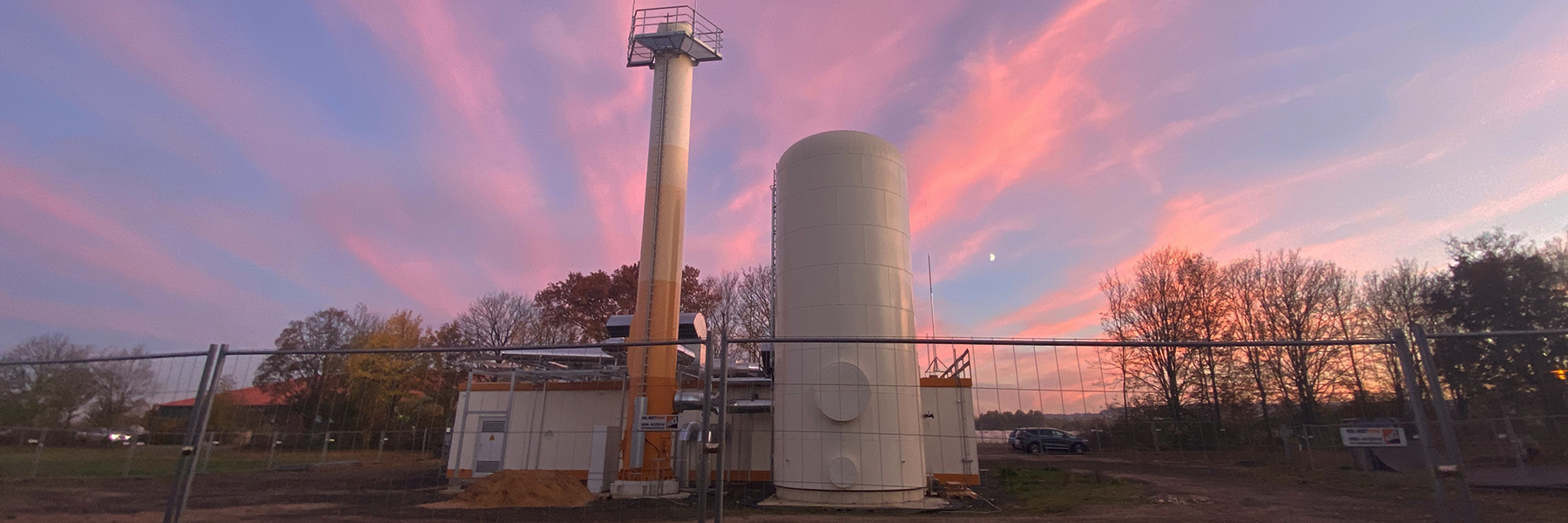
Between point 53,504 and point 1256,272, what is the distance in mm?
37245

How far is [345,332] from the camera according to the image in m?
37.6

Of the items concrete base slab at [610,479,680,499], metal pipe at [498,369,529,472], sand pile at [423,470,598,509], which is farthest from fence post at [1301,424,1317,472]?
metal pipe at [498,369,529,472]

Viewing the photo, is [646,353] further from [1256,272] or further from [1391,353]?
[1256,272]

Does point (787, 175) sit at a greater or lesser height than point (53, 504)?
greater

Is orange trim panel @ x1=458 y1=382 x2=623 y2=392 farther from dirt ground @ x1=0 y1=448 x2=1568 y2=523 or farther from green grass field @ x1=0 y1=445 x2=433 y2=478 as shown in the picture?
green grass field @ x1=0 y1=445 x2=433 y2=478

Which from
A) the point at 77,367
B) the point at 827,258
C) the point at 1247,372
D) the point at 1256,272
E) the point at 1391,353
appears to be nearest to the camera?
the point at 1391,353

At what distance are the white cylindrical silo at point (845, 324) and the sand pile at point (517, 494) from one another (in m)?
4.51

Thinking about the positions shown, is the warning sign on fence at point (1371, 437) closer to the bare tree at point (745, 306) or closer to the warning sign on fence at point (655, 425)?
the warning sign on fence at point (655, 425)

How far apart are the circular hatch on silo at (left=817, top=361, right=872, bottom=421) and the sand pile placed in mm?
5424

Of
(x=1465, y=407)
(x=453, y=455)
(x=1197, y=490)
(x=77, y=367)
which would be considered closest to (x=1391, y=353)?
(x=1197, y=490)

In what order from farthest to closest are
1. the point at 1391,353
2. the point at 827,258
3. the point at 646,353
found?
the point at 646,353 → the point at 827,258 → the point at 1391,353

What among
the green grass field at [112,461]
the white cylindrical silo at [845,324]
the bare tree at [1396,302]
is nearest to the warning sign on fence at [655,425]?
the white cylindrical silo at [845,324]

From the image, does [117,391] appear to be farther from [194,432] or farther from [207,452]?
[194,432]

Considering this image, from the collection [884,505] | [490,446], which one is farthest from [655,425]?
[490,446]
